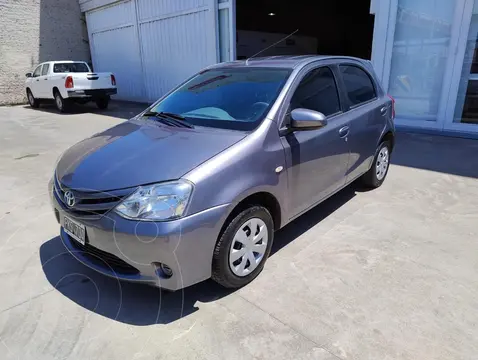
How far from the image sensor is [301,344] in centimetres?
198

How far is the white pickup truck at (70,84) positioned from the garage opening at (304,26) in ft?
22.7

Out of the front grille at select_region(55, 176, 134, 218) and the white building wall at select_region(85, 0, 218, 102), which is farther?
the white building wall at select_region(85, 0, 218, 102)

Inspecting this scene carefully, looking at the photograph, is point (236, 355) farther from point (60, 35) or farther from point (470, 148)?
point (60, 35)

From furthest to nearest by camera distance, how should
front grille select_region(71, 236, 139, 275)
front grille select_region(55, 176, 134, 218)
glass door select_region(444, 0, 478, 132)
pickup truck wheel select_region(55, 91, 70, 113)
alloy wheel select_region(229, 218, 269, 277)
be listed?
pickup truck wheel select_region(55, 91, 70, 113) → glass door select_region(444, 0, 478, 132) → alloy wheel select_region(229, 218, 269, 277) → front grille select_region(71, 236, 139, 275) → front grille select_region(55, 176, 134, 218)

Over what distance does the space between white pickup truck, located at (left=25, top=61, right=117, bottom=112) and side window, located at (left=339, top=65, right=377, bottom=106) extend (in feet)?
33.8

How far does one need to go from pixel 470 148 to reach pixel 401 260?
15.3 ft

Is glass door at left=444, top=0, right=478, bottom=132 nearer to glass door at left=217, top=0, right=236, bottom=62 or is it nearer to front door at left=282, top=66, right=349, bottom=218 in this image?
front door at left=282, top=66, right=349, bottom=218

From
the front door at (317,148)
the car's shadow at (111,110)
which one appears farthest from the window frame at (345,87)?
the car's shadow at (111,110)

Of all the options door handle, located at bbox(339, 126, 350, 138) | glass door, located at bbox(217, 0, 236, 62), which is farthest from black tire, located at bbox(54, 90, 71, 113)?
door handle, located at bbox(339, 126, 350, 138)

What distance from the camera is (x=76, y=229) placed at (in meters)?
2.29

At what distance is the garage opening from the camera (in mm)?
16156

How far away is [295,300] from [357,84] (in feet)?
8.44

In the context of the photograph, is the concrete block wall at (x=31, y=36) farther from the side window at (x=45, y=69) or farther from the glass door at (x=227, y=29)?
the glass door at (x=227, y=29)

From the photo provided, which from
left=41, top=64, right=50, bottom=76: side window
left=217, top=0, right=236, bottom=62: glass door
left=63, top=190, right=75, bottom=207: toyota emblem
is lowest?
left=63, top=190, right=75, bottom=207: toyota emblem
